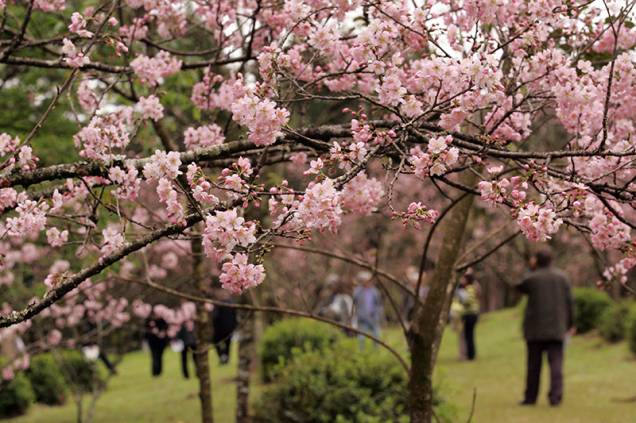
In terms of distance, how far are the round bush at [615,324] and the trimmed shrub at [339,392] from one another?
1030 cm

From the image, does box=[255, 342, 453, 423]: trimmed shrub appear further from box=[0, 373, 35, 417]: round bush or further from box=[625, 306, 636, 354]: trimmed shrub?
box=[0, 373, 35, 417]: round bush

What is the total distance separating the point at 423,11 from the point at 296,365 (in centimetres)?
488

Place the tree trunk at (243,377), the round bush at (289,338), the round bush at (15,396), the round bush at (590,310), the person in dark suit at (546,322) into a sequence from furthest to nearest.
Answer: the round bush at (590,310) < the round bush at (15,396) < the round bush at (289,338) < the person in dark suit at (546,322) < the tree trunk at (243,377)

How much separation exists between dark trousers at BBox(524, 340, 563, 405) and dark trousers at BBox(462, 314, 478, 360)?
5.57m

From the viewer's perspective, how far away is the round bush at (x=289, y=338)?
1328cm

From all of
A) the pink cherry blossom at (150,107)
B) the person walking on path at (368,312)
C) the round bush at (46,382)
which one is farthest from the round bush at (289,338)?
the pink cherry blossom at (150,107)

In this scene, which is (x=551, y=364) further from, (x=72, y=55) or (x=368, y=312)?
(x=72, y=55)

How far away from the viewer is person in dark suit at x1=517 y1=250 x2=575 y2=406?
9.66 metres

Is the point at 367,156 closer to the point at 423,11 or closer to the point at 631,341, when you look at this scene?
the point at 423,11

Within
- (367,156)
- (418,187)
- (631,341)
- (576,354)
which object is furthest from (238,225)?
(418,187)

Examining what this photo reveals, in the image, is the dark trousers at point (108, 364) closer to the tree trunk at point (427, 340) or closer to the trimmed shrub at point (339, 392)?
the trimmed shrub at point (339, 392)

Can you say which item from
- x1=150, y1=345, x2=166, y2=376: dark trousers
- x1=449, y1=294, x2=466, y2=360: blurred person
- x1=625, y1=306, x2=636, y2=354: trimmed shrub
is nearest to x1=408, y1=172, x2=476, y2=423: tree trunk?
x1=449, y1=294, x2=466, y2=360: blurred person

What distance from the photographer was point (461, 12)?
497cm

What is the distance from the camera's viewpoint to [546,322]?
966 cm
